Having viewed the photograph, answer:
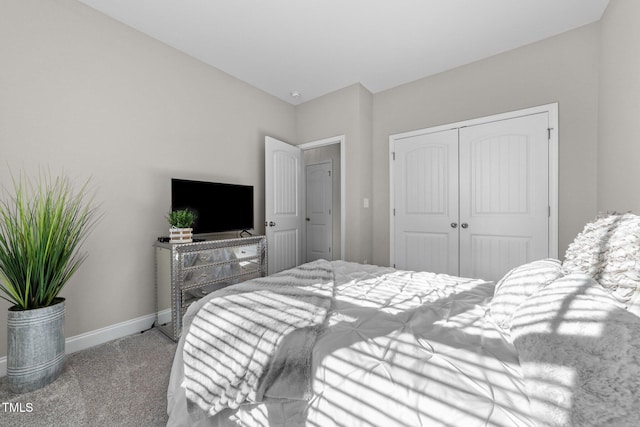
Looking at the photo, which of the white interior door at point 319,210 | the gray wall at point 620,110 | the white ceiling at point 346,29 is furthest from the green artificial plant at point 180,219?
the gray wall at point 620,110

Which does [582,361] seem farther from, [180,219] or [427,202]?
[427,202]

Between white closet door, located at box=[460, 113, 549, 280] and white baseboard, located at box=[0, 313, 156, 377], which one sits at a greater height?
white closet door, located at box=[460, 113, 549, 280]

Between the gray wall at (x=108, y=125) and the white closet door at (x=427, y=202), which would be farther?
the white closet door at (x=427, y=202)

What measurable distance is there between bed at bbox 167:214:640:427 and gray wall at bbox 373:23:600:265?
5.65ft

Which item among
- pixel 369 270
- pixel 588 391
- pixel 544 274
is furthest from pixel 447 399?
pixel 369 270

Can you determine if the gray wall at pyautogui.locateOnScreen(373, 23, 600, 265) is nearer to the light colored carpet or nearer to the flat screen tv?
the flat screen tv

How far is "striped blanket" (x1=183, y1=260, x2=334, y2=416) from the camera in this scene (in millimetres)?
922

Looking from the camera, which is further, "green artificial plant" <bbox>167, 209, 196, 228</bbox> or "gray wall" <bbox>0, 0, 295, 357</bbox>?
"green artificial plant" <bbox>167, 209, 196, 228</bbox>

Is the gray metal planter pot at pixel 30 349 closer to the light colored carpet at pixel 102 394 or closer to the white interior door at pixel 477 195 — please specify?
the light colored carpet at pixel 102 394

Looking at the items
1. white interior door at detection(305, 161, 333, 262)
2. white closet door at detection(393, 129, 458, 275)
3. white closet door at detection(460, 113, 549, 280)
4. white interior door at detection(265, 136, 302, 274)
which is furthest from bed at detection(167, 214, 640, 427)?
white interior door at detection(305, 161, 333, 262)

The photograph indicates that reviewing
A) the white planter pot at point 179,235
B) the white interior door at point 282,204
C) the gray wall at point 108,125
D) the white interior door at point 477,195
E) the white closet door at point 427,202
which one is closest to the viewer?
the gray wall at point 108,125

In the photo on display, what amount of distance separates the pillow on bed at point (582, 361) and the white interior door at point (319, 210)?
14.1 feet

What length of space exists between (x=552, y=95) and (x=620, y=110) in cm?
75

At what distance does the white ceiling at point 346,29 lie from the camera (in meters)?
2.20
